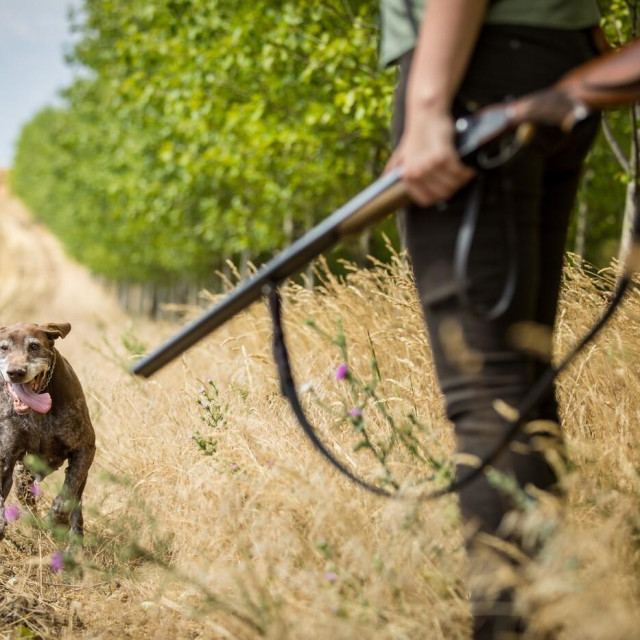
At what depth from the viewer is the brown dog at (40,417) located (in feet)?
11.7

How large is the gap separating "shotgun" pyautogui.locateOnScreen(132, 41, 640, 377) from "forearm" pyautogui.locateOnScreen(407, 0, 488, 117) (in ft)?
0.27

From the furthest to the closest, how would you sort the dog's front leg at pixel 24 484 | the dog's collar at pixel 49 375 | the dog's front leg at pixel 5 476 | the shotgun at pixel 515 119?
1. the dog's front leg at pixel 24 484
2. the dog's collar at pixel 49 375
3. the dog's front leg at pixel 5 476
4. the shotgun at pixel 515 119

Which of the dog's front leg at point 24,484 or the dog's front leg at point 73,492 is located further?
the dog's front leg at point 24,484

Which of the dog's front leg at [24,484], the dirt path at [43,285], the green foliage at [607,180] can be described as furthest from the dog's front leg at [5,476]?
the dirt path at [43,285]

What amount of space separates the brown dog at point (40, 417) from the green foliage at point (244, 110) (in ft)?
12.0

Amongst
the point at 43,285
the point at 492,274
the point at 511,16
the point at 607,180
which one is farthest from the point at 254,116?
the point at 43,285

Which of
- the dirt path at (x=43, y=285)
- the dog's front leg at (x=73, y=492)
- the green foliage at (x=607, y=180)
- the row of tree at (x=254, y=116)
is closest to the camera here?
the dog's front leg at (x=73, y=492)

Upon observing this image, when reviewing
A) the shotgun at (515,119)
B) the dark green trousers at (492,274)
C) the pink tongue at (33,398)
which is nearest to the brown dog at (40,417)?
the pink tongue at (33,398)

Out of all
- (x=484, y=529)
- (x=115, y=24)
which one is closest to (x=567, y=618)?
(x=484, y=529)

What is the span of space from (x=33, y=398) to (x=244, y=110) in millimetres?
5762

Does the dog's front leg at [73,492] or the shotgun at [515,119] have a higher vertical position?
the shotgun at [515,119]

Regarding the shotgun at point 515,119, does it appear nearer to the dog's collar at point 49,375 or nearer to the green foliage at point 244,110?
the dog's collar at point 49,375

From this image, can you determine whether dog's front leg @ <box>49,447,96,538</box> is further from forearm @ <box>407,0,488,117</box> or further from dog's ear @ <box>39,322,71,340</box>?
forearm @ <box>407,0,488,117</box>

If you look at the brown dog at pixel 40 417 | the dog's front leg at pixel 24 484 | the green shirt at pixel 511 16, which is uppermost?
the green shirt at pixel 511 16
